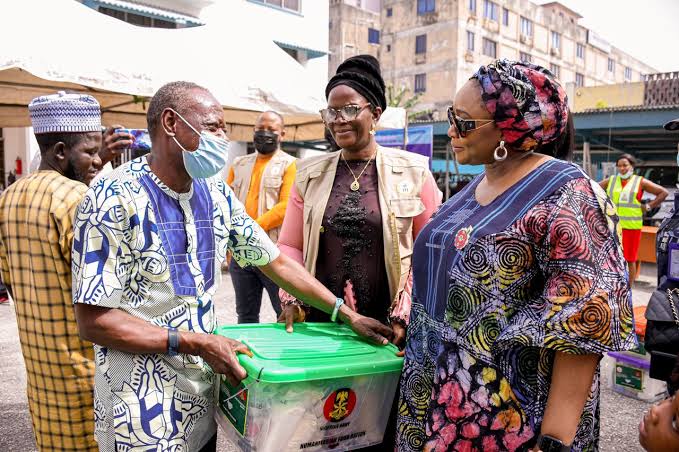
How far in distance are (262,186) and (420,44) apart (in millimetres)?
34922

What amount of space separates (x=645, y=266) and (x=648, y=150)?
8955mm

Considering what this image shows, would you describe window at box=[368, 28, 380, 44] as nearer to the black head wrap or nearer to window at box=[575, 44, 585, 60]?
window at box=[575, 44, 585, 60]

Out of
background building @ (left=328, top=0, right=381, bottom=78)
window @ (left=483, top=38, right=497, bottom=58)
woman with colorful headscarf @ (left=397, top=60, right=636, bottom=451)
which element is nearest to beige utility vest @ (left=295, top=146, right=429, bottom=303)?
woman with colorful headscarf @ (left=397, top=60, right=636, bottom=451)

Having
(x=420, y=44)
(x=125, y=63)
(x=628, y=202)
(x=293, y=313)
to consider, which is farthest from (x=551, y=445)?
(x=420, y=44)

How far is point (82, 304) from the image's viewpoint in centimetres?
154

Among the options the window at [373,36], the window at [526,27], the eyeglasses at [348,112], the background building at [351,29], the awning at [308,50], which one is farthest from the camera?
the window at [526,27]

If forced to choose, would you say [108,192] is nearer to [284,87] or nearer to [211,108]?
[211,108]

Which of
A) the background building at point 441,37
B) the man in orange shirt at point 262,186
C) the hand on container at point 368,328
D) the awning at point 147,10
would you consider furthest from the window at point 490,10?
the hand on container at point 368,328

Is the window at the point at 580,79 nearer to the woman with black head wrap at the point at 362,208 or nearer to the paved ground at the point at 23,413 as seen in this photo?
the paved ground at the point at 23,413

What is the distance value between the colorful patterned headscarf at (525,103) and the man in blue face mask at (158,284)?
0.87m

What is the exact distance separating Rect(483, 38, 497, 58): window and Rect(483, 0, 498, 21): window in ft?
5.06

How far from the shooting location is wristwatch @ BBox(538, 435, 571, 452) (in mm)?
1326

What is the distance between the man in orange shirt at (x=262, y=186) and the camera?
425cm

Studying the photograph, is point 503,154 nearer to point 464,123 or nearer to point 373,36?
point 464,123
